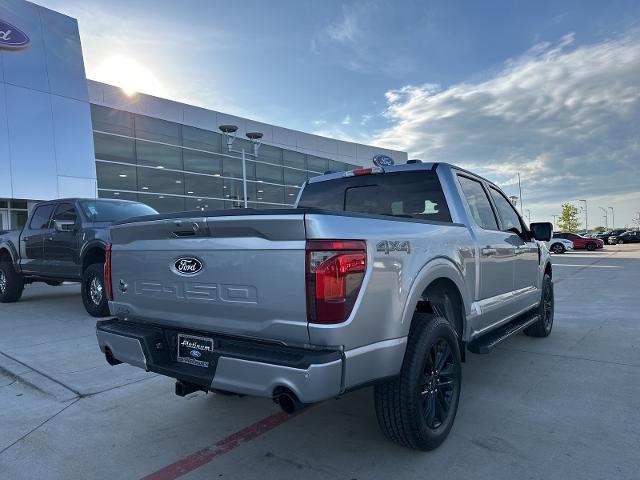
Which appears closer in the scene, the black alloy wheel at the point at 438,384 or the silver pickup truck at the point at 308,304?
the silver pickup truck at the point at 308,304

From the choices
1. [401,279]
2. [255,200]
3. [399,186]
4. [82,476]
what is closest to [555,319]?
[399,186]

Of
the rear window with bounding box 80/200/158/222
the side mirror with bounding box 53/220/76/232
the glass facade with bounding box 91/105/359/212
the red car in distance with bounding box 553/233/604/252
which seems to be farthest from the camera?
the red car in distance with bounding box 553/233/604/252

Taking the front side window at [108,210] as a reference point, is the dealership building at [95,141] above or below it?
above

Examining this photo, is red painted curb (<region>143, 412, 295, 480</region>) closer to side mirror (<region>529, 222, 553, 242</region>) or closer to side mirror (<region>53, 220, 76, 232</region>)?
side mirror (<region>529, 222, 553, 242</region>)

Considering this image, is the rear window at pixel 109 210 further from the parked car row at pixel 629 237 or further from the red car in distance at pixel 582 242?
the parked car row at pixel 629 237

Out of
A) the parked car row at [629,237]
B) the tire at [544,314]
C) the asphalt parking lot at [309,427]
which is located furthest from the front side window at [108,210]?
the parked car row at [629,237]

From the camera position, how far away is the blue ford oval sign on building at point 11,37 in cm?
1777

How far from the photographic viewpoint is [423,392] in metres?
2.95

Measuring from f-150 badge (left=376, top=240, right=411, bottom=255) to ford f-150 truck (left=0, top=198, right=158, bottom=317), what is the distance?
5583 millimetres

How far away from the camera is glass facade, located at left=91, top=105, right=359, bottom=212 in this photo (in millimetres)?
21719

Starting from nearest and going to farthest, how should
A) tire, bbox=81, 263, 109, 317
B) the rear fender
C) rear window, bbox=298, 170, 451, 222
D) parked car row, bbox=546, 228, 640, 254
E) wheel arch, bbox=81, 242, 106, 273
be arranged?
1. rear window, bbox=298, 170, 451, 222
2. tire, bbox=81, 263, 109, 317
3. wheel arch, bbox=81, 242, 106, 273
4. the rear fender
5. parked car row, bbox=546, 228, 640, 254

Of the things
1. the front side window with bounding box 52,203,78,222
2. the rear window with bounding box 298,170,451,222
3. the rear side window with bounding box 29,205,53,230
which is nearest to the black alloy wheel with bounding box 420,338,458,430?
the rear window with bounding box 298,170,451,222

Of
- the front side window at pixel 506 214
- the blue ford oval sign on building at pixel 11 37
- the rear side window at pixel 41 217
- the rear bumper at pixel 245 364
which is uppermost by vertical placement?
the blue ford oval sign on building at pixel 11 37

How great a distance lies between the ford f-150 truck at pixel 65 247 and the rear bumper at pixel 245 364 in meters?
4.48
